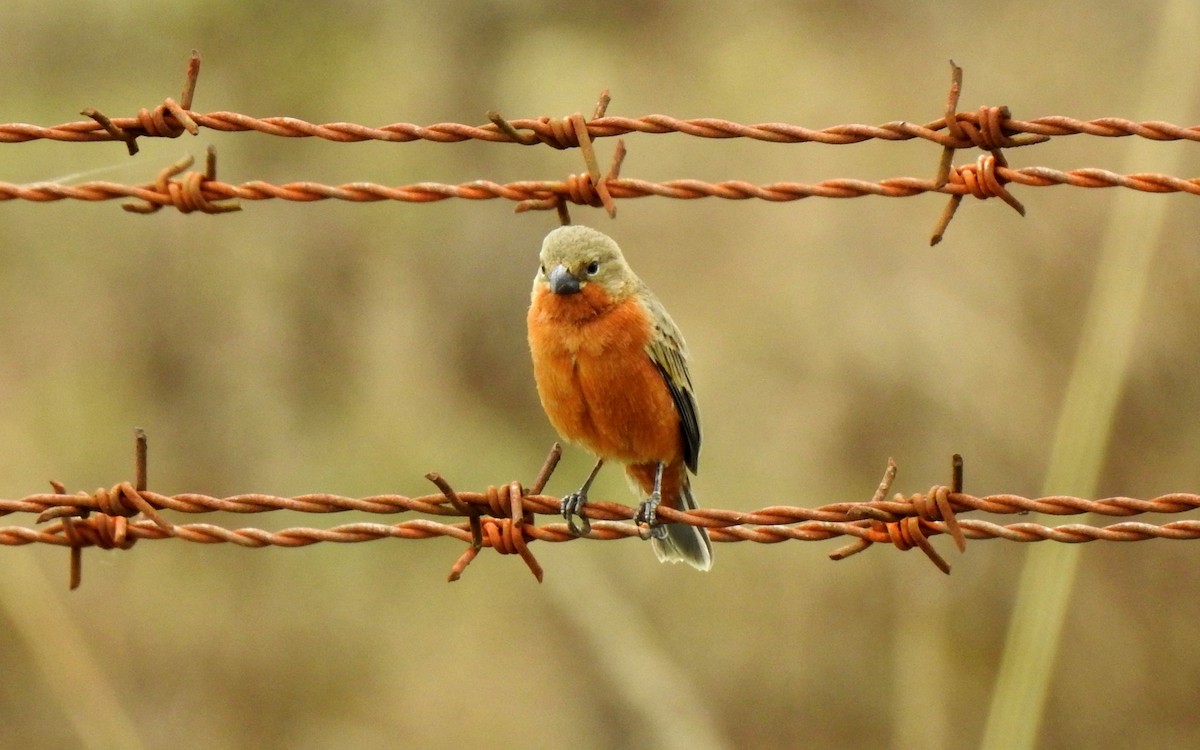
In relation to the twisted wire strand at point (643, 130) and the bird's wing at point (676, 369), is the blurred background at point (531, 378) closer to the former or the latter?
the bird's wing at point (676, 369)

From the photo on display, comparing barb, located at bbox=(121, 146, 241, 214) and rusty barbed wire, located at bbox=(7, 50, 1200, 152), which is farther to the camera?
barb, located at bbox=(121, 146, 241, 214)

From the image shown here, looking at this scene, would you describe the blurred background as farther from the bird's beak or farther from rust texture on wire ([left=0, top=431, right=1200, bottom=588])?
rust texture on wire ([left=0, top=431, right=1200, bottom=588])

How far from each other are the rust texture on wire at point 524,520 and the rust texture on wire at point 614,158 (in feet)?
2.41

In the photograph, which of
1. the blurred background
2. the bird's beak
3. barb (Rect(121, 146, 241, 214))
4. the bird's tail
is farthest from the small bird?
the blurred background

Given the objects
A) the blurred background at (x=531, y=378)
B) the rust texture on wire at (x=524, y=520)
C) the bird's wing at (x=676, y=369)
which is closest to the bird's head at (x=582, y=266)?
the bird's wing at (x=676, y=369)

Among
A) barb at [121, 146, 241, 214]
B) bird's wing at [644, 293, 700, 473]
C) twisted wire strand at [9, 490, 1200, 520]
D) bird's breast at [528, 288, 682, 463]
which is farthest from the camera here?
bird's wing at [644, 293, 700, 473]

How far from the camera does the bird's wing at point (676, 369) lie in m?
4.95

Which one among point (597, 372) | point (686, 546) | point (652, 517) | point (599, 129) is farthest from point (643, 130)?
point (686, 546)

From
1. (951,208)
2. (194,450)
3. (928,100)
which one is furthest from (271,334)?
(951,208)

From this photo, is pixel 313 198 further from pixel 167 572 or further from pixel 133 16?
pixel 133 16

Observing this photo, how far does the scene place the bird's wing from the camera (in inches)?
195

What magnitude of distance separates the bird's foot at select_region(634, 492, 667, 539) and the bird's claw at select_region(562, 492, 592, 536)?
0.20m

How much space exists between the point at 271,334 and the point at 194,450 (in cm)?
96

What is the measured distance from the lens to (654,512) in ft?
13.4
